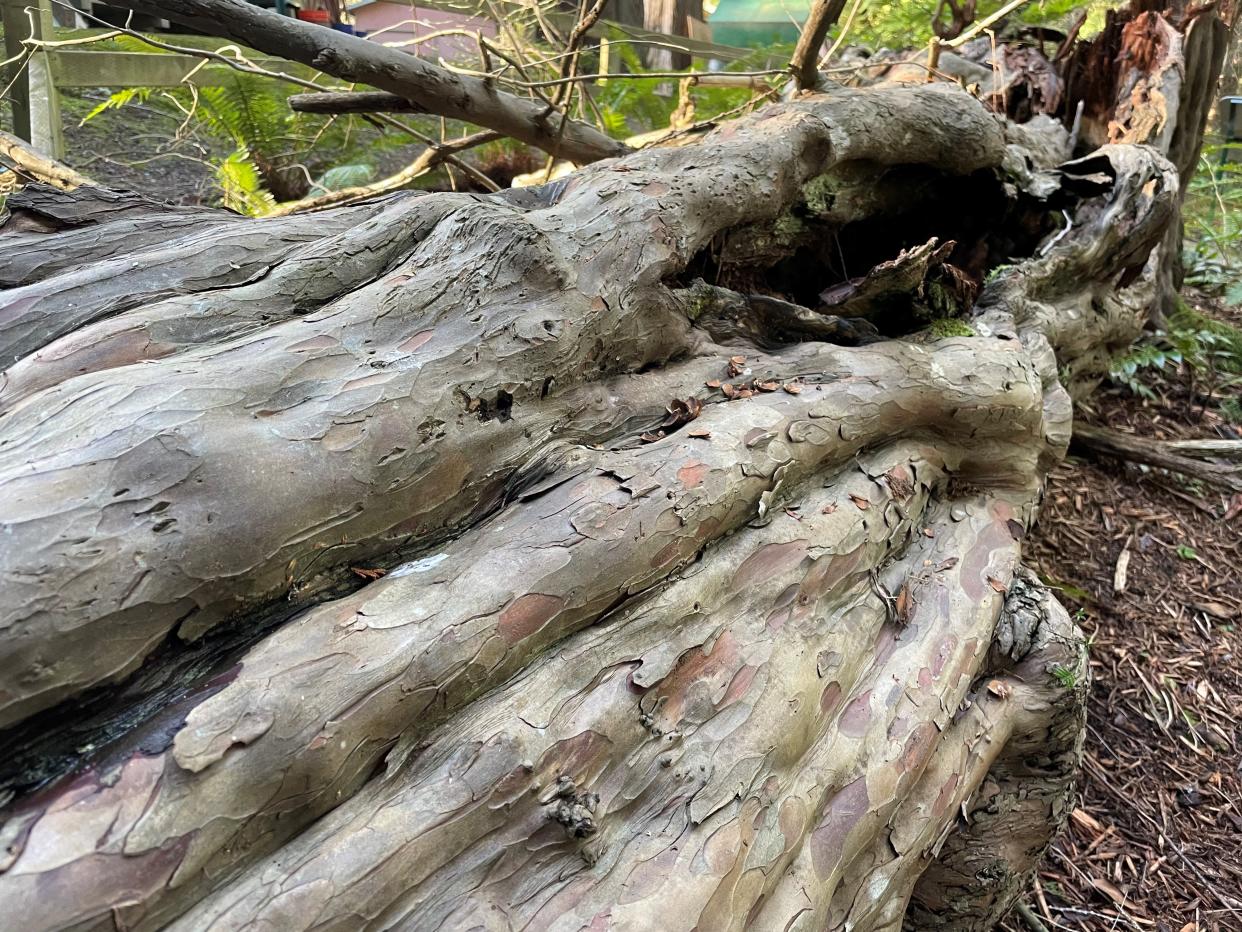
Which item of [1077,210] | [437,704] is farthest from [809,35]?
[437,704]

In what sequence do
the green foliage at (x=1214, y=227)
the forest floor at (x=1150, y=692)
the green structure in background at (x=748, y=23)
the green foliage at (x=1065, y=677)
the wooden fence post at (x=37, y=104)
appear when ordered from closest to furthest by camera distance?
the green foliage at (x=1065, y=677) → the forest floor at (x=1150, y=692) → the wooden fence post at (x=37, y=104) → the green foliage at (x=1214, y=227) → the green structure in background at (x=748, y=23)

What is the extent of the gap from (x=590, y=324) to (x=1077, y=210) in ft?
10.1

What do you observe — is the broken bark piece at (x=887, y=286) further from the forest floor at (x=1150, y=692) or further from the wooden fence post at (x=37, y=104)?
the wooden fence post at (x=37, y=104)

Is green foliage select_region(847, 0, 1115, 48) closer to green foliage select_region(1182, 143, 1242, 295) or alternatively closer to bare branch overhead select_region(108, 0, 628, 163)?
green foliage select_region(1182, 143, 1242, 295)

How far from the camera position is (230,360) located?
1597mm

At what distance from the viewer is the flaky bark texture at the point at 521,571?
4.00ft

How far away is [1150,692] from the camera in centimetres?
344

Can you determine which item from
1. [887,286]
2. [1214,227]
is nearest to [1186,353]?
[1214,227]

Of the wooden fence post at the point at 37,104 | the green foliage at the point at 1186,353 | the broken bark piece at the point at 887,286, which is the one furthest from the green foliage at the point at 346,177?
the green foliage at the point at 1186,353

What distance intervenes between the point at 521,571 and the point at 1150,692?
3.12m

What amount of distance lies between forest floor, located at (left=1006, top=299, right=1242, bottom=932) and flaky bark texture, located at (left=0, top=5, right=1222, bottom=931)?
21.8 inches

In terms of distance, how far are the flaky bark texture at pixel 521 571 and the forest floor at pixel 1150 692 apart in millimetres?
553

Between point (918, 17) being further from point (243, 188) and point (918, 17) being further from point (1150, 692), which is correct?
point (1150, 692)

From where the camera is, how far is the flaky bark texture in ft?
4.00
